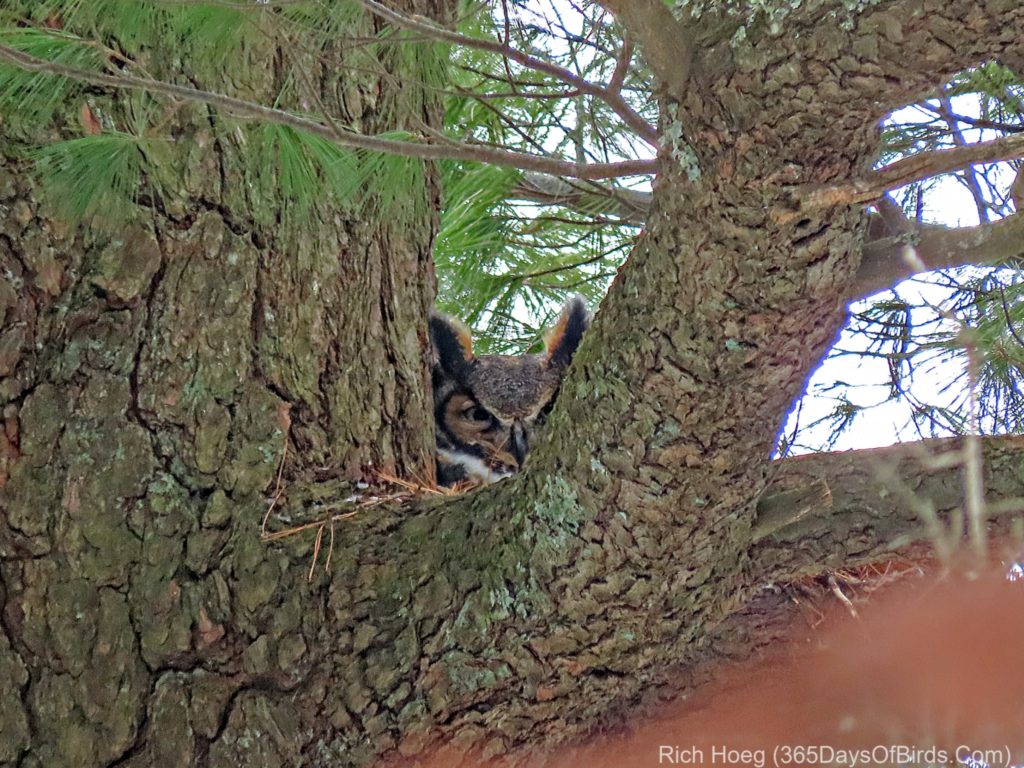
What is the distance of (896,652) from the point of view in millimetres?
1496

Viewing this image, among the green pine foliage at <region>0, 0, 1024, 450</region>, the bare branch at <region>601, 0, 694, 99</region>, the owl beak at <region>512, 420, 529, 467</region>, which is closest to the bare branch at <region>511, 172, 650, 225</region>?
the green pine foliage at <region>0, 0, 1024, 450</region>

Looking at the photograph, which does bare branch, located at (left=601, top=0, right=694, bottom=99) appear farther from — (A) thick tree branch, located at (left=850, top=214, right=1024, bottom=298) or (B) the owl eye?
(B) the owl eye

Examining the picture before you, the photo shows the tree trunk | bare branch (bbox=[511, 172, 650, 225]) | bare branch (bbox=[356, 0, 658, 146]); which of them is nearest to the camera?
bare branch (bbox=[356, 0, 658, 146])

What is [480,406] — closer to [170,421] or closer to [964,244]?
[170,421]

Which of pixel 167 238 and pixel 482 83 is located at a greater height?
pixel 482 83

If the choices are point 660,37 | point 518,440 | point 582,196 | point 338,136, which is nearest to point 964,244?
point 660,37

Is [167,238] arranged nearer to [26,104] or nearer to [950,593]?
[26,104]

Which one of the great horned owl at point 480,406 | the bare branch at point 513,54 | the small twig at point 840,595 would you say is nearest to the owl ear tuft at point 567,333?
the great horned owl at point 480,406

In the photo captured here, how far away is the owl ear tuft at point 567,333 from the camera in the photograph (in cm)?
241

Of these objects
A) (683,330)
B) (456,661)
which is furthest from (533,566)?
(683,330)

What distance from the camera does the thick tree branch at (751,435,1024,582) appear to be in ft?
4.48

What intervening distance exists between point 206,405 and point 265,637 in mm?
342

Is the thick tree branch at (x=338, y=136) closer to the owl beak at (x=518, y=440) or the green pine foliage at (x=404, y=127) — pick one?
the green pine foliage at (x=404, y=127)

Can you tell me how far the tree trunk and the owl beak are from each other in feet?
1.98
